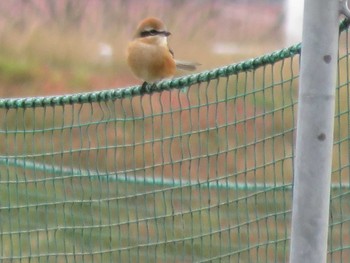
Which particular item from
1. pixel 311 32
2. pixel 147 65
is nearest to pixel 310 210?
pixel 311 32

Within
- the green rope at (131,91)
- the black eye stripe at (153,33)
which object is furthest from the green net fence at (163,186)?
the black eye stripe at (153,33)

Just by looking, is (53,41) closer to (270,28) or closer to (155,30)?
(270,28)

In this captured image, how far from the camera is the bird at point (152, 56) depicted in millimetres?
2941

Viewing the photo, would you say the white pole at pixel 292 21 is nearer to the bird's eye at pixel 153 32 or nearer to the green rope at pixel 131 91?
the bird's eye at pixel 153 32

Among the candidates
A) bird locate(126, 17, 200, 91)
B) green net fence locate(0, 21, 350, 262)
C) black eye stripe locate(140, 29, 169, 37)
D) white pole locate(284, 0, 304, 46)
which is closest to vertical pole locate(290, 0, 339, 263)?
green net fence locate(0, 21, 350, 262)

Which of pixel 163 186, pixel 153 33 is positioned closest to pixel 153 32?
pixel 153 33

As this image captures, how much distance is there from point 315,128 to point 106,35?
11.3ft

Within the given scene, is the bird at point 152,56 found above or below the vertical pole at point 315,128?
above

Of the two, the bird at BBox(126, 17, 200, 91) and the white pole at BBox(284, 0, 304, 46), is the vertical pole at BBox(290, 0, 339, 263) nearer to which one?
the bird at BBox(126, 17, 200, 91)

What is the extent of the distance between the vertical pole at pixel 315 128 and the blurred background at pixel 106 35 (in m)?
3.08

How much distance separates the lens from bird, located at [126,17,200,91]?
294 cm

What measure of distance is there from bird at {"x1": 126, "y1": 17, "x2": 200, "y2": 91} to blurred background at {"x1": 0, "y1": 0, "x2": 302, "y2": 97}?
1508 mm

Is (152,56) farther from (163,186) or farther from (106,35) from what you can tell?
(106,35)

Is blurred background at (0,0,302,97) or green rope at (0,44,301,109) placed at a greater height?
blurred background at (0,0,302,97)
